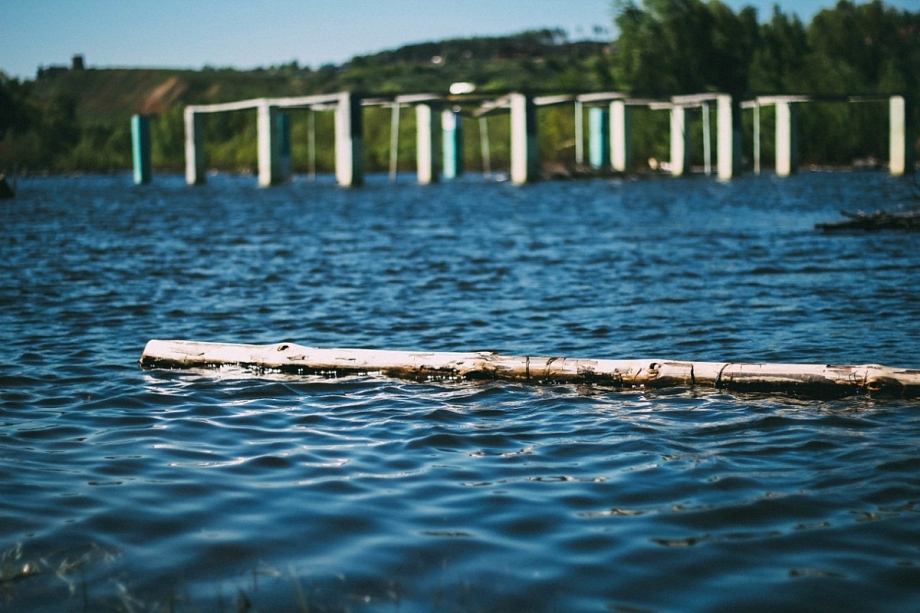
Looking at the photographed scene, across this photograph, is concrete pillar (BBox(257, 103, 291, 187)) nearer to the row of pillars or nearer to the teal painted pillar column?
the row of pillars

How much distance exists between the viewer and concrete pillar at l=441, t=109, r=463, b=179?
71.4 m

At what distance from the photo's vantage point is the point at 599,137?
74375 millimetres

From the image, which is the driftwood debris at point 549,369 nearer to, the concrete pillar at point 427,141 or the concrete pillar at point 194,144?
the concrete pillar at point 427,141

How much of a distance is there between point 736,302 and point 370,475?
28.7ft

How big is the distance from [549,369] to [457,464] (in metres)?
2.01

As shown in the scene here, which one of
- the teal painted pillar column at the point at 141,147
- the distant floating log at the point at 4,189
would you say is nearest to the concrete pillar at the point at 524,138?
the distant floating log at the point at 4,189

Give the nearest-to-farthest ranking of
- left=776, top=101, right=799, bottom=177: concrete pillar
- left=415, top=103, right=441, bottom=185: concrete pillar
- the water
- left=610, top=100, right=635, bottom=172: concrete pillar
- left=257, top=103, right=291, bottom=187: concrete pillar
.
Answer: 1. the water
2. left=257, top=103, right=291, bottom=187: concrete pillar
3. left=415, top=103, right=441, bottom=185: concrete pillar
4. left=776, top=101, right=799, bottom=177: concrete pillar
5. left=610, top=100, right=635, bottom=172: concrete pillar

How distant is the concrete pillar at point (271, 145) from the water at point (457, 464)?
166ft

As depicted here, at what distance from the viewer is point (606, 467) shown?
6.43 meters

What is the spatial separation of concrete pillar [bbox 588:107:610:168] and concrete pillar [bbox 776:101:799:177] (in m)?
10.6

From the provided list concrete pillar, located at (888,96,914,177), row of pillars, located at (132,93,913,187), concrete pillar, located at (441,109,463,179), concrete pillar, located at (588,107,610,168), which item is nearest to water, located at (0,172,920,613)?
row of pillars, located at (132,93,913,187)

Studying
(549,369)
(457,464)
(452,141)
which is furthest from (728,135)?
(457,464)

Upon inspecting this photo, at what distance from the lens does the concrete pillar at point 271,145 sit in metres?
65.2

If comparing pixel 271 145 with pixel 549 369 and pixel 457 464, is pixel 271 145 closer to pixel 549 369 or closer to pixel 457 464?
pixel 549 369
